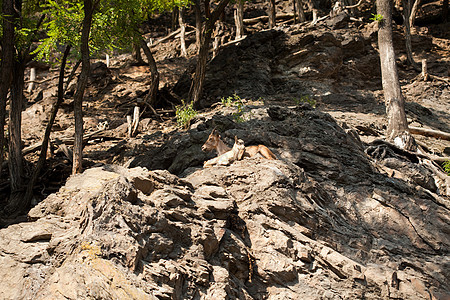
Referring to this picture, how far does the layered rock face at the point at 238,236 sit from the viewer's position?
438 centimetres

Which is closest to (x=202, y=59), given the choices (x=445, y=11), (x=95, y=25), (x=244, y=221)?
(x=95, y=25)

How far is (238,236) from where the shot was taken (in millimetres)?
5816

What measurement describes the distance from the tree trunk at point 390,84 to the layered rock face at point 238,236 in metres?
3.53

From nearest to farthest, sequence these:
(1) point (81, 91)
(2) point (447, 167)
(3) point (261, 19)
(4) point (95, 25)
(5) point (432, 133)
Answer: (1) point (81, 91) → (2) point (447, 167) → (4) point (95, 25) → (5) point (432, 133) → (3) point (261, 19)

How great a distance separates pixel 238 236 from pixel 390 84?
28.8ft

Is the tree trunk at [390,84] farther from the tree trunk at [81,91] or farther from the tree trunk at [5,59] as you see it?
the tree trunk at [5,59]

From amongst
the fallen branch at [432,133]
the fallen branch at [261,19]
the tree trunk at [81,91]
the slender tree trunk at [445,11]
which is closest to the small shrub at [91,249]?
the tree trunk at [81,91]

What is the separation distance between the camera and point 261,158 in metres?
7.41

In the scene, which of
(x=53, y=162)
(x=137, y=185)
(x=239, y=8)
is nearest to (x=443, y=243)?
(x=137, y=185)

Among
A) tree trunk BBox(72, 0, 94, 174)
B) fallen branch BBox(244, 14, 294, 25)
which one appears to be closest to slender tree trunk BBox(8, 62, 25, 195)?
tree trunk BBox(72, 0, 94, 174)

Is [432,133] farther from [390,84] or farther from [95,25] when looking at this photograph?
[95,25]

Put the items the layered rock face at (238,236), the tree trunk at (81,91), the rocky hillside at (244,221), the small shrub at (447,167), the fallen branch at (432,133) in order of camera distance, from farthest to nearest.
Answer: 1. the fallen branch at (432,133)
2. the small shrub at (447,167)
3. the tree trunk at (81,91)
4. the rocky hillside at (244,221)
5. the layered rock face at (238,236)

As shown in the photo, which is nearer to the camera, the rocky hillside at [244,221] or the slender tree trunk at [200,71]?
the rocky hillside at [244,221]

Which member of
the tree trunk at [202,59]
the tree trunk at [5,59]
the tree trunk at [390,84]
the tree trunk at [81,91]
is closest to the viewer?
the tree trunk at [81,91]
